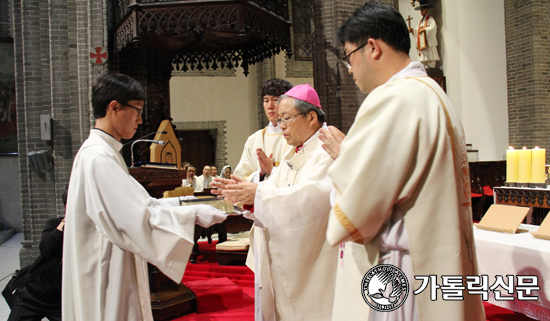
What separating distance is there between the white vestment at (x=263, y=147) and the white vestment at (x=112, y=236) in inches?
80.4

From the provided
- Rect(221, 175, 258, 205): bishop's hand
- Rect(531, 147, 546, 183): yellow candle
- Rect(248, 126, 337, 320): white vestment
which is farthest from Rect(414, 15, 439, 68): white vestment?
Rect(221, 175, 258, 205): bishop's hand

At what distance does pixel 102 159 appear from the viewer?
1.82m

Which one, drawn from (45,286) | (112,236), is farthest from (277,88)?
(45,286)

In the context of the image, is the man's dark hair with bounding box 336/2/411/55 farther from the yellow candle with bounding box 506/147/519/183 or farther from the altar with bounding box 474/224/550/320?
the yellow candle with bounding box 506/147/519/183

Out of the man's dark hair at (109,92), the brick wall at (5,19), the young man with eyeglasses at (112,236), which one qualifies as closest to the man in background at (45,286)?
the young man with eyeglasses at (112,236)

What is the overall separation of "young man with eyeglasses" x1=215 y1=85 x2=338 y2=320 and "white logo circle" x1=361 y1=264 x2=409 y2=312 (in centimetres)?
89

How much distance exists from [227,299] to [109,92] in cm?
262

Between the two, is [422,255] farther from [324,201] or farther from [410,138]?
[324,201]

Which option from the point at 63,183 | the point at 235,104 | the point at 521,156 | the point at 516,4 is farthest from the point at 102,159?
the point at 235,104

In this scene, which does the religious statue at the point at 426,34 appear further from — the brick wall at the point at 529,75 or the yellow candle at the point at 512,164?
the yellow candle at the point at 512,164

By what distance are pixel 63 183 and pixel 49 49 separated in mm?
2338

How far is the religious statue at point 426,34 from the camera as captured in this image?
366 inches

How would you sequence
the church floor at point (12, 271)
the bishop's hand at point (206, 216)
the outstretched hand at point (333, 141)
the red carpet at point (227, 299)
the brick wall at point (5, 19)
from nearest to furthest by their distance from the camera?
1. the outstretched hand at point (333, 141)
2. the bishop's hand at point (206, 216)
3. the church floor at point (12, 271)
4. the red carpet at point (227, 299)
5. the brick wall at point (5, 19)

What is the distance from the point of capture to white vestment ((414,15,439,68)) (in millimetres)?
9281
